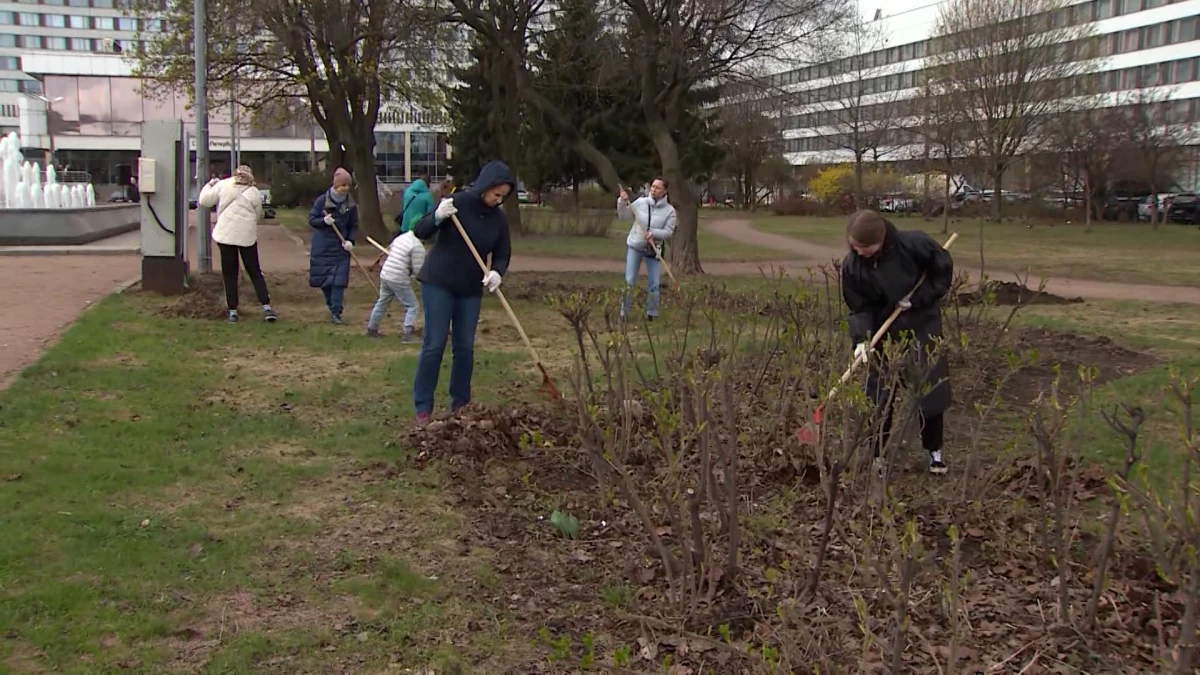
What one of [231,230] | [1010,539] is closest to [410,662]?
[1010,539]

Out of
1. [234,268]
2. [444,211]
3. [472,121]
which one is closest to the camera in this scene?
[444,211]

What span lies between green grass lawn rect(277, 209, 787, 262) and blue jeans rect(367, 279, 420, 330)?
1260cm

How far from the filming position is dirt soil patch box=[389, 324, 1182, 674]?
3221 mm

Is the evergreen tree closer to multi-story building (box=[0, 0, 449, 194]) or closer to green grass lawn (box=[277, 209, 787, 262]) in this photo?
green grass lawn (box=[277, 209, 787, 262])

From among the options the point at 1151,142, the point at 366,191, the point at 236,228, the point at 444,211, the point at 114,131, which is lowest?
the point at 236,228

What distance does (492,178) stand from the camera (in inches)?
229

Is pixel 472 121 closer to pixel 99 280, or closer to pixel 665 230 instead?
pixel 99 280

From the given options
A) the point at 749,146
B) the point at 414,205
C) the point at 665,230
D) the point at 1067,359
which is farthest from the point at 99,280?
the point at 749,146

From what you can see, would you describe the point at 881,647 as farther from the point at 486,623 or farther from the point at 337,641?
the point at 337,641

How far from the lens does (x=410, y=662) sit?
319cm

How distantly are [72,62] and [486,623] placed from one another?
71872 mm

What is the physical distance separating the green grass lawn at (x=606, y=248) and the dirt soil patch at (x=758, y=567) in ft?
55.5

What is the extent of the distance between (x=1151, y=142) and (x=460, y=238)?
37722mm

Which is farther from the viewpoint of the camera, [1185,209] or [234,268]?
[1185,209]
